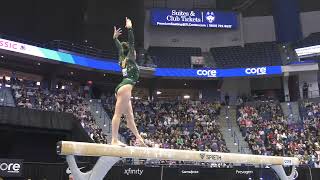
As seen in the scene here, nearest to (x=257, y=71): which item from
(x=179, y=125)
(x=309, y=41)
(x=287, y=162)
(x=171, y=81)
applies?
(x=309, y=41)

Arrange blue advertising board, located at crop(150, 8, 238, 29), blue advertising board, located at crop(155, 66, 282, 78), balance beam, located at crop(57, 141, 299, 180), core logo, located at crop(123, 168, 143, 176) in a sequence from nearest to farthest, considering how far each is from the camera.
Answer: balance beam, located at crop(57, 141, 299, 180)
core logo, located at crop(123, 168, 143, 176)
blue advertising board, located at crop(155, 66, 282, 78)
blue advertising board, located at crop(150, 8, 238, 29)

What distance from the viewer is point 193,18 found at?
A: 3142cm

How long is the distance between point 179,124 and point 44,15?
1022cm

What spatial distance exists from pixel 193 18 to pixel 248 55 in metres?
4.93

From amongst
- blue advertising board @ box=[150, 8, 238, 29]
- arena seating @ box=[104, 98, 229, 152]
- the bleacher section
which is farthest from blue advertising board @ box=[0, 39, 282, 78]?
blue advertising board @ box=[150, 8, 238, 29]

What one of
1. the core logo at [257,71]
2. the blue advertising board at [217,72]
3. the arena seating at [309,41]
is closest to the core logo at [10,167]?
the blue advertising board at [217,72]

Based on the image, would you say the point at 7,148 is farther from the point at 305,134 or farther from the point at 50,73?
the point at 305,134

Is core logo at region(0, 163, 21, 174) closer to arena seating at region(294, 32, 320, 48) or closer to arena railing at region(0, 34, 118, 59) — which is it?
arena railing at region(0, 34, 118, 59)

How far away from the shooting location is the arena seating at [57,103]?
766 inches

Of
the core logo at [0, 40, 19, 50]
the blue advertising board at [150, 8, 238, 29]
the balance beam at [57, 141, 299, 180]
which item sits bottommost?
the balance beam at [57, 141, 299, 180]

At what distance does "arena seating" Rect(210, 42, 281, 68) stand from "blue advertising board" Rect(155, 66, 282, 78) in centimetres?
65

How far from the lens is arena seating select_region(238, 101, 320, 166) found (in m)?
21.3

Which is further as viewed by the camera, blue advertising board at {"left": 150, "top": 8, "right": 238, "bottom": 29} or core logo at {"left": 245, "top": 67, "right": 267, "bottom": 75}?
blue advertising board at {"left": 150, "top": 8, "right": 238, "bottom": 29}

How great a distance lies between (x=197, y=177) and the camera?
634 inches
